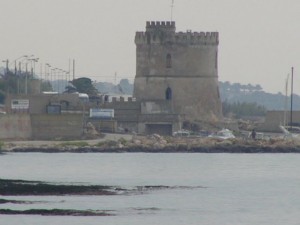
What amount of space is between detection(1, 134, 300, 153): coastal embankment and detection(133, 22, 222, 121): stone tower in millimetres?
10142

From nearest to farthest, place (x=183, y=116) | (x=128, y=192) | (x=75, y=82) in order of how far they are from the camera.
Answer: (x=128, y=192), (x=183, y=116), (x=75, y=82)

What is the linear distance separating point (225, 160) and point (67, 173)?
18.1 m

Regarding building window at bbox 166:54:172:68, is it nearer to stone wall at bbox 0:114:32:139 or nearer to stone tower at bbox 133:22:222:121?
stone tower at bbox 133:22:222:121

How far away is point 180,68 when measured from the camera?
119 metres

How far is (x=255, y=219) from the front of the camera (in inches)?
2469

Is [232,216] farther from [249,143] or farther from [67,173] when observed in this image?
[249,143]

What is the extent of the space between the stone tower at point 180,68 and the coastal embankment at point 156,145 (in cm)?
1014

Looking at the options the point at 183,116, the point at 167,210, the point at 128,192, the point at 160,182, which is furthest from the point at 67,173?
the point at 183,116

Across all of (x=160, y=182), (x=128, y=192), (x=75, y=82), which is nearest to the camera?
(x=128, y=192)

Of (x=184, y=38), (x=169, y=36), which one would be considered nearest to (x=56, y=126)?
(x=169, y=36)

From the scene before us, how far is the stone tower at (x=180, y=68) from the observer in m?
118

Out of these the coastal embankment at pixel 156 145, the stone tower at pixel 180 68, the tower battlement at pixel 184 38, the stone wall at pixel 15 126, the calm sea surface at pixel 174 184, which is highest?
the tower battlement at pixel 184 38

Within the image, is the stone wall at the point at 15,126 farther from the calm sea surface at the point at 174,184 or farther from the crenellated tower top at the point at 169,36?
the crenellated tower top at the point at 169,36

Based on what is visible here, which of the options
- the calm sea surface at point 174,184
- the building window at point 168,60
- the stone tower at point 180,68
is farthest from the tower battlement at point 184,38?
the calm sea surface at point 174,184
